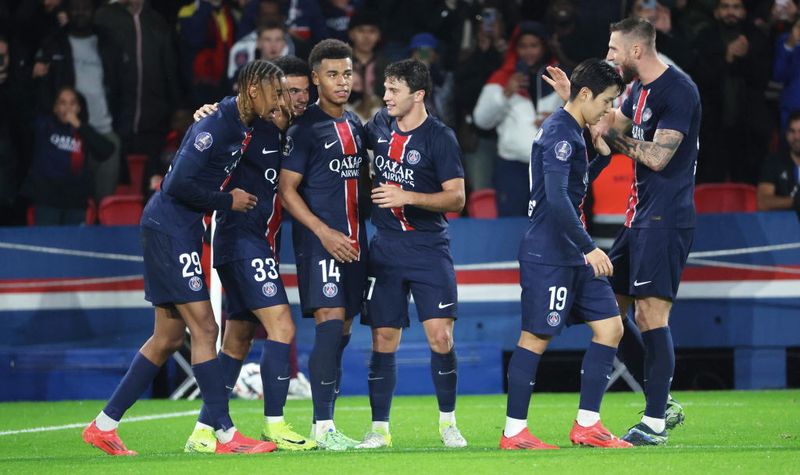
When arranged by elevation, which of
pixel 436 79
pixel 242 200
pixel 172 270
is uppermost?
pixel 436 79

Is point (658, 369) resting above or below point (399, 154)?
below

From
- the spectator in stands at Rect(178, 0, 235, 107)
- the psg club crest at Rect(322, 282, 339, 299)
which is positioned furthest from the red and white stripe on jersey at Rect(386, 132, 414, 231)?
the spectator in stands at Rect(178, 0, 235, 107)

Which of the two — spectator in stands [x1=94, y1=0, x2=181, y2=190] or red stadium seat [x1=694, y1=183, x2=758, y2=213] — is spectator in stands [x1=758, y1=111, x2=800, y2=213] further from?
spectator in stands [x1=94, y1=0, x2=181, y2=190]

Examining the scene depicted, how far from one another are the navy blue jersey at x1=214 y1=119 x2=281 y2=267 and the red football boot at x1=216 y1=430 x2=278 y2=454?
1000 millimetres

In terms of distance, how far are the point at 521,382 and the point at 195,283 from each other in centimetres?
184

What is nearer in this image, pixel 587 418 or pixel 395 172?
pixel 587 418

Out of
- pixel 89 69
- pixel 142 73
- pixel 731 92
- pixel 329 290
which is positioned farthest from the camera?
pixel 142 73

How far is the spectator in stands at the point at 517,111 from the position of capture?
505 inches

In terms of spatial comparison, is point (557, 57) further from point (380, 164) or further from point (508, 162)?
point (380, 164)

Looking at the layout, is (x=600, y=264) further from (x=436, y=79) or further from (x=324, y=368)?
(x=436, y=79)

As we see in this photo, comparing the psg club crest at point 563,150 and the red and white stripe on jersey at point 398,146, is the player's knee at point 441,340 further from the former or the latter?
the psg club crest at point 563,150

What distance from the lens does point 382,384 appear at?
25.9 feet

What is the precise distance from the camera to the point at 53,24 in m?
14.5

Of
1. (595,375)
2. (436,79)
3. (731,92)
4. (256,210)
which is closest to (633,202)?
(595,375)
